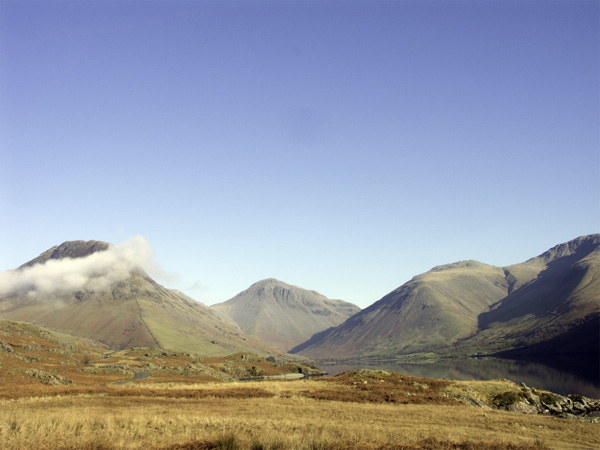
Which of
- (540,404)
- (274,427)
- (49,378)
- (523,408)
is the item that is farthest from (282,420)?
(49,378)

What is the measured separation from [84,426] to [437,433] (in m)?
21.9

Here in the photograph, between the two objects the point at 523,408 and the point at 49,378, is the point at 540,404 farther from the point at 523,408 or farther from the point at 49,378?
the point at 49,378

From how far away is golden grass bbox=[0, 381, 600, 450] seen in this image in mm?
20869

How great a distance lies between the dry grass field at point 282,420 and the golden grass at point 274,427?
71 millimetres

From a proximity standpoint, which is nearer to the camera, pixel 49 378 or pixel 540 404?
pixel 540 404

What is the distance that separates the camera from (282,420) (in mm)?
30156

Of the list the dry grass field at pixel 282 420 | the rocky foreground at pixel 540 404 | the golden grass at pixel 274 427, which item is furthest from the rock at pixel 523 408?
the golden grass at pixel 274 427

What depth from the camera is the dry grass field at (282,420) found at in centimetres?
2119

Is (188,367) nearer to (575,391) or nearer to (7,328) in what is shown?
(7,328)

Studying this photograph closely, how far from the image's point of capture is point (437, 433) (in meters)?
27.3

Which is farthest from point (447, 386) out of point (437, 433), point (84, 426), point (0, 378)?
point (0, 378)

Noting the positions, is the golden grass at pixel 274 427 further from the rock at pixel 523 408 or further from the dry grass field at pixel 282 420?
the rock at pixel 523 408

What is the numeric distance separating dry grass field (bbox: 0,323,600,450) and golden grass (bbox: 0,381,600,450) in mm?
71

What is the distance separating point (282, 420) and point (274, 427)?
4142 mm
